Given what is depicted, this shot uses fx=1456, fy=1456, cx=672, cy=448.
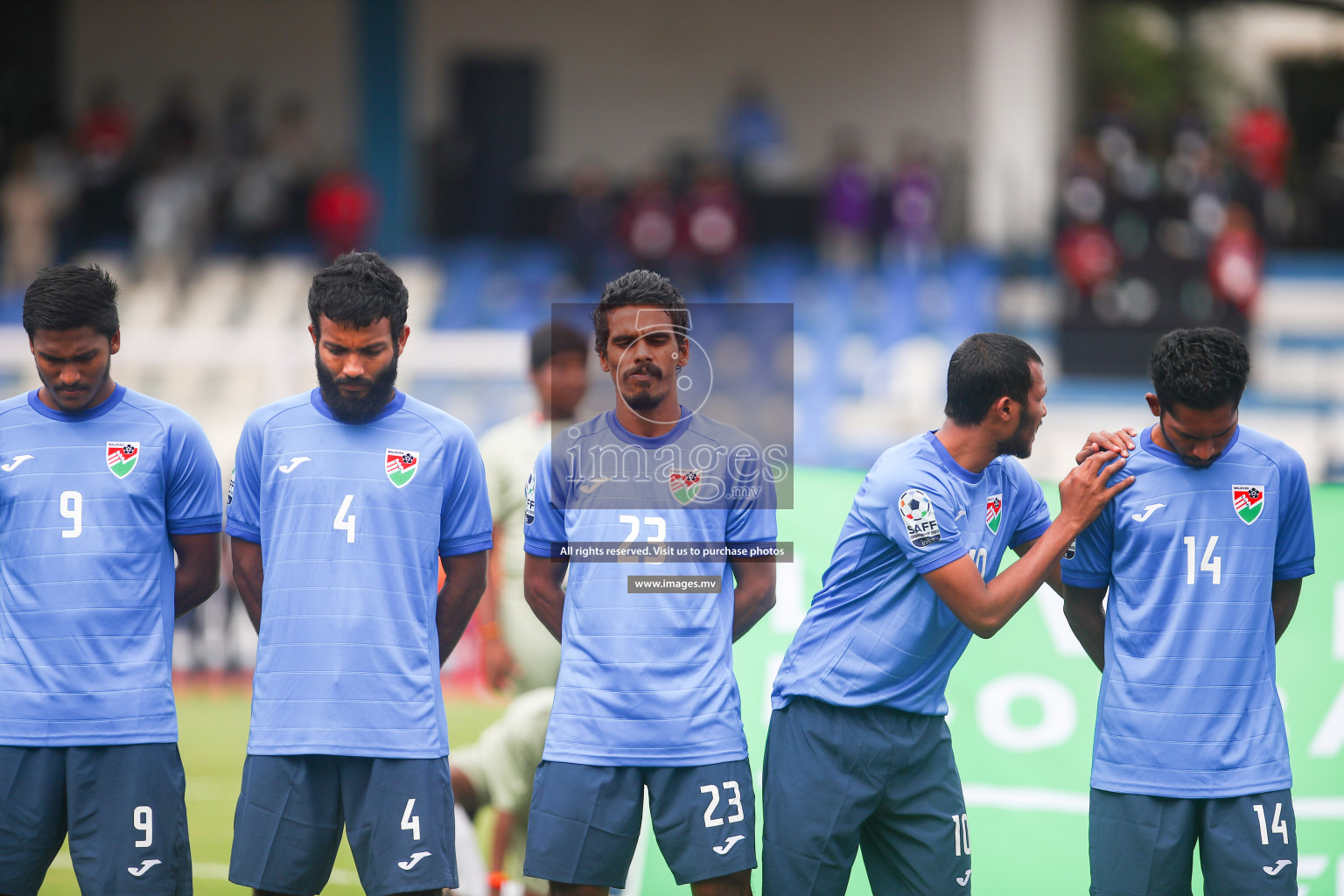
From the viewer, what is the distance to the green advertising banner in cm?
489

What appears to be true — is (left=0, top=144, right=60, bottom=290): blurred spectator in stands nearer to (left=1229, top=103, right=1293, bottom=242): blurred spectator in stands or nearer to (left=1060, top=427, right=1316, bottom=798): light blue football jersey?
(left=1229, top=103, right=1293, bottom=242): blurred spectator in stands

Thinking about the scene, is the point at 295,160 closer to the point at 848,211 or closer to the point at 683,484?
the point at 848,211

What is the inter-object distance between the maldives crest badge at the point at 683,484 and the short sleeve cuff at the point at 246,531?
1.13m

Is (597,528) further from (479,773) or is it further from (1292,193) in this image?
(1292,193)

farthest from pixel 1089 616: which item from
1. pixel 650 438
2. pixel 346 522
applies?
pixel 346 522

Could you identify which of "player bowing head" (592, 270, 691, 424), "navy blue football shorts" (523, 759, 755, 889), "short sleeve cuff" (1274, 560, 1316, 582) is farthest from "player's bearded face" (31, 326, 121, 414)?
"short sleeve cuff" (1274, 560, 1316, 582)

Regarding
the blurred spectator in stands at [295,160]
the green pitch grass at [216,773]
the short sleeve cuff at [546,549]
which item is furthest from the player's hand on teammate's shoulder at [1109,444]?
the blurred spectator in stands at [295,160]

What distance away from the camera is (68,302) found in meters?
3.89

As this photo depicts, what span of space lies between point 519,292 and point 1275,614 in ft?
44.3

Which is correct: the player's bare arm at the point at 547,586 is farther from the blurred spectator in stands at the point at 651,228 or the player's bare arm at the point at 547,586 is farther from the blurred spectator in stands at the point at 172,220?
the blurred spectator in stands at the point at 172,220

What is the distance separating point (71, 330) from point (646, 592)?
1.70m

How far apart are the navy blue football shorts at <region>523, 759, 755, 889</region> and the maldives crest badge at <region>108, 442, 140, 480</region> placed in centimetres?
143

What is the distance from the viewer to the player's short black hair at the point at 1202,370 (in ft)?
12.2

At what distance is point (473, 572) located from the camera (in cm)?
399
